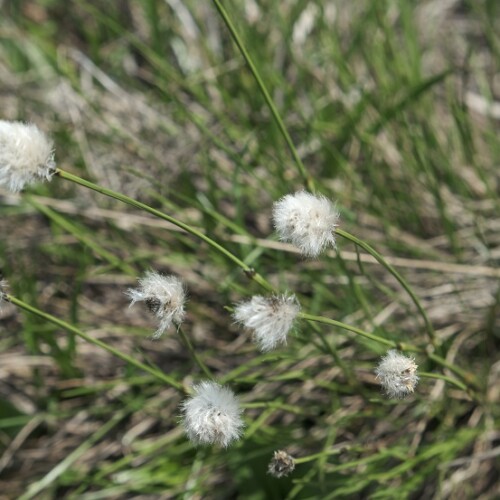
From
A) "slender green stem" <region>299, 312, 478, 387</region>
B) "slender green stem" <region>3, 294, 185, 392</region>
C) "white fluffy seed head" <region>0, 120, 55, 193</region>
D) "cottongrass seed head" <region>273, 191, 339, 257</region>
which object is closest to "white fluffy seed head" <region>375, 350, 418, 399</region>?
"slender green stem" <region>299, 312, 478, 387</region>

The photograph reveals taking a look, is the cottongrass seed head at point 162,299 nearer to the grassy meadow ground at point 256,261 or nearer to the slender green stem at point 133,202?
the slender green stem at point 133,202

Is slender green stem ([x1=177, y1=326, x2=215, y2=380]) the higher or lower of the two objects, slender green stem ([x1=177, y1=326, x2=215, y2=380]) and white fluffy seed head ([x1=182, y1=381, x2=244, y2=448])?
the higher

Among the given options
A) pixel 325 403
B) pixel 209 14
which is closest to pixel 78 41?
pixel 209 14

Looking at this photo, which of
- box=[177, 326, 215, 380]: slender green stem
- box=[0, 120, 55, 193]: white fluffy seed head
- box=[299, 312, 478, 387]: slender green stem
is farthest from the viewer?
box=[177, 326, 215, 380]: slender green stem

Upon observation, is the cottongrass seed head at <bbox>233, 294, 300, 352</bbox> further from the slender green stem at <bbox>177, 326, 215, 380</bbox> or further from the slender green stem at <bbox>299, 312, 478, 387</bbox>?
the slender green stem at <bbox>177, 326, 215, 380</bbox>

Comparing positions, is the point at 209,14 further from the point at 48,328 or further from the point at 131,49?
the point at 48,328

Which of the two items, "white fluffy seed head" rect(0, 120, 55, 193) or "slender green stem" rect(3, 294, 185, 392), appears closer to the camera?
"white fluffy seed head" rect(0, 120, 55, 193)

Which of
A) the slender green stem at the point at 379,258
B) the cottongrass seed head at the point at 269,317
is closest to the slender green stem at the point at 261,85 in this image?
the slender green stem at the point at 379,258
